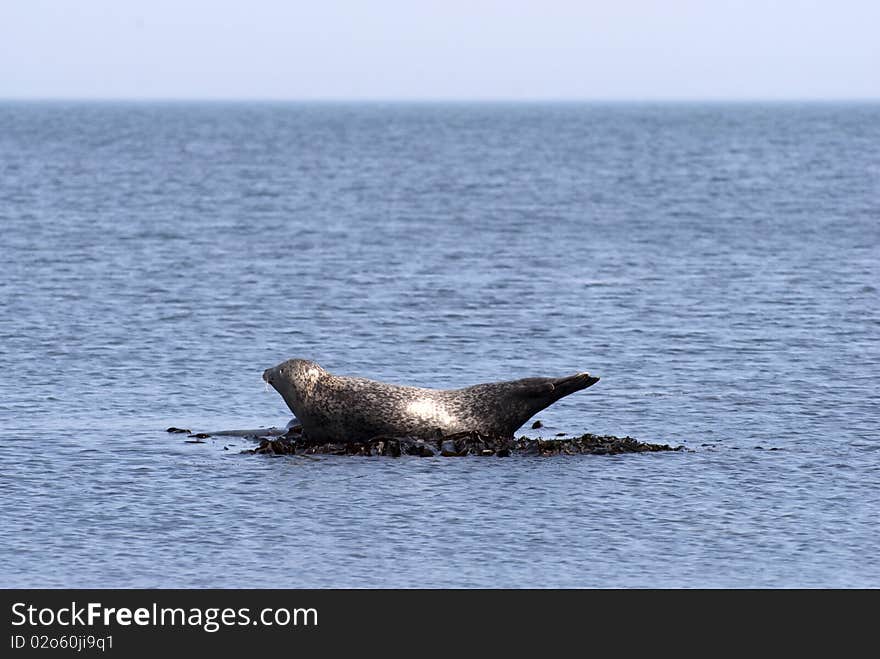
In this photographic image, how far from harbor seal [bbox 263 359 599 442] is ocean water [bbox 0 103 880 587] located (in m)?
1.01

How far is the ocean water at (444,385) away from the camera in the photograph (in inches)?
736

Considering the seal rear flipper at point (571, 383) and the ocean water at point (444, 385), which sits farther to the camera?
the seal rear flipper at point (571, 383)

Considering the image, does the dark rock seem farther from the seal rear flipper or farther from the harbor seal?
the seal rear flipper

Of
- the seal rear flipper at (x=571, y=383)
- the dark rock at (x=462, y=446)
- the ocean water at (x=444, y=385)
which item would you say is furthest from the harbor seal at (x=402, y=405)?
the ocean water at (x=444, y=385)

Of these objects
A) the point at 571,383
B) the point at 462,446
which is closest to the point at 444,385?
the point at 571,383

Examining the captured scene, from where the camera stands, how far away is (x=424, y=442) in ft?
79.8

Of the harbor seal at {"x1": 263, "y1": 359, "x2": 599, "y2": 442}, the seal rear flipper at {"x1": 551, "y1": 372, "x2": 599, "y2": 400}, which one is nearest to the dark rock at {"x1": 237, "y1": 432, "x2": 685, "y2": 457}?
the harbor seal at {"x1": 263, "y1": 359, "x2": 599, "y2": 442}

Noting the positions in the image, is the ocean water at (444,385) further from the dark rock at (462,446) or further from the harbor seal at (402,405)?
the harbor seal at (402,405)

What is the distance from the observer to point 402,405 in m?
24.6

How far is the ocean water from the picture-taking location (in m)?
18.7

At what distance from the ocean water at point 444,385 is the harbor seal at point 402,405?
1.01 m
